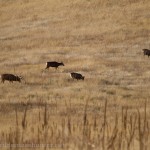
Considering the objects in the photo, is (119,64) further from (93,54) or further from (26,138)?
(26,138)

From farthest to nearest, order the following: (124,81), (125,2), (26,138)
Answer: (125,2) < (124,81) < (26,138)

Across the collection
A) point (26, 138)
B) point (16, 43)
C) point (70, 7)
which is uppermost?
point (70, 7)

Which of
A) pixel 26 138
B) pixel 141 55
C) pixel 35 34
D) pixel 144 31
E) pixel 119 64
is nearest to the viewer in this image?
pixel 26 138

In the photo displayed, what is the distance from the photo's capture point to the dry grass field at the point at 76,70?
949 centimetres

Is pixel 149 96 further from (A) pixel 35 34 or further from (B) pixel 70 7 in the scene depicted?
(B) pixel 70 7

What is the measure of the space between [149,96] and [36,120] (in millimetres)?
8815

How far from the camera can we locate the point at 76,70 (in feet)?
105

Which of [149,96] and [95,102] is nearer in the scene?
[95,102]

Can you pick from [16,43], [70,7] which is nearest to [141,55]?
[16,43]

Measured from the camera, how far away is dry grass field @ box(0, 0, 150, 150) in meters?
9.49

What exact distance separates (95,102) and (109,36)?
28.2 m

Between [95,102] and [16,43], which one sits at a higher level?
[16,43]

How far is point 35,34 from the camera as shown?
51.2m

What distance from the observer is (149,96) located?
804 inches
